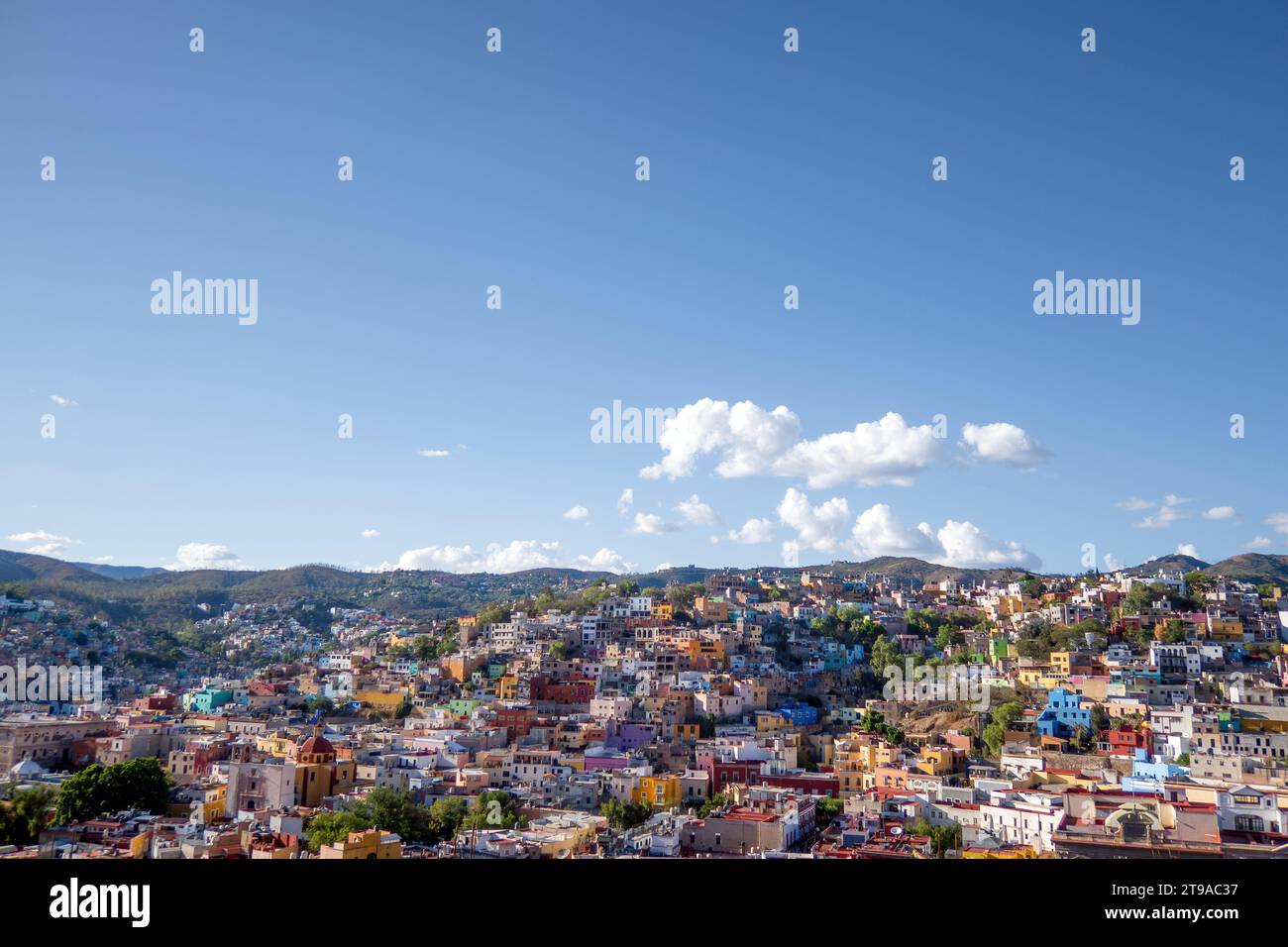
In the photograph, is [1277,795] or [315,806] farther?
[315,806]

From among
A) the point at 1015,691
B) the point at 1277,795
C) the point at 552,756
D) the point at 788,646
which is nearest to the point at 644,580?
the point at 788,646

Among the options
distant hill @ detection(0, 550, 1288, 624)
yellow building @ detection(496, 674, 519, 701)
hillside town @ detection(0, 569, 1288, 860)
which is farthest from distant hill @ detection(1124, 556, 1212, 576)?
yellow building @ detection(496, 674, 519, 701)

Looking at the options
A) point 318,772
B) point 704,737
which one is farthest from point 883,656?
point 318,772

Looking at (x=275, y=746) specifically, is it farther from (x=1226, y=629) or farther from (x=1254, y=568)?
(x=1254, y=568)

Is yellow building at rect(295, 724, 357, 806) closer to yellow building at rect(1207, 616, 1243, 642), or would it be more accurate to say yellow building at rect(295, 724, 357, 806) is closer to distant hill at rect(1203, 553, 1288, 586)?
yellow building at rect(1207, 616, 1243, 642)

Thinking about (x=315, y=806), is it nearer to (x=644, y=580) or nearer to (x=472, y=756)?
(x=472, y=756)
